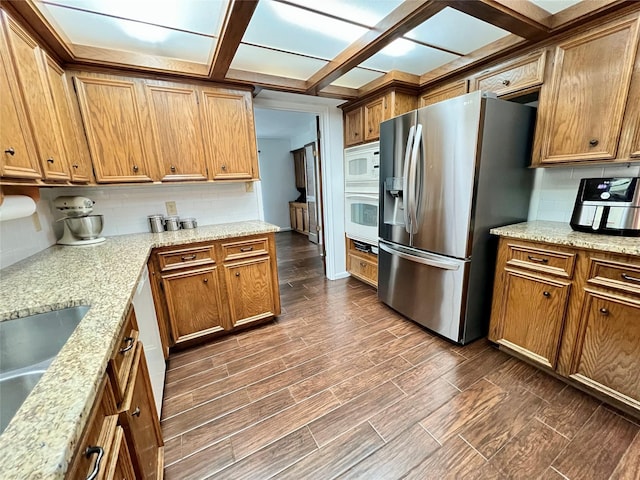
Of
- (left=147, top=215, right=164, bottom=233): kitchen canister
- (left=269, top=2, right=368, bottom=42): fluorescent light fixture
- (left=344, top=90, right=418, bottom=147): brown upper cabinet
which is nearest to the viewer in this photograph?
(left=269, top=2, right=368, bottom=42): fluorescent light fixture

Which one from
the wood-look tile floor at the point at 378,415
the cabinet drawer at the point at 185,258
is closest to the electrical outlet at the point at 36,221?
the cabinet drawer at the point at 185,258

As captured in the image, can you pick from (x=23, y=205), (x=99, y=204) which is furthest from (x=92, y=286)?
(x=99, y=204)

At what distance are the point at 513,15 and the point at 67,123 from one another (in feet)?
8.95

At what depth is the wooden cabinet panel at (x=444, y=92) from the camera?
2223 millimetres

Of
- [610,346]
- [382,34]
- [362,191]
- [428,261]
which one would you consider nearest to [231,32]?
[382,34]

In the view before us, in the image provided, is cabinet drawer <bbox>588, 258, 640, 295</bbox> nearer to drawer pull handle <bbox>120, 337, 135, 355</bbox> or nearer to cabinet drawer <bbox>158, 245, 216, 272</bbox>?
drawer pull handle <bbox>120, 337, 135, 355</bbox>

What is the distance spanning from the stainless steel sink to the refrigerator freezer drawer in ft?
6.76

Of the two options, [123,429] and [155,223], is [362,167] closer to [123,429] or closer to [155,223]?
[155,223]

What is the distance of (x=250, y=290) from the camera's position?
2.30m

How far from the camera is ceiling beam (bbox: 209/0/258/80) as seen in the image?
1.27m

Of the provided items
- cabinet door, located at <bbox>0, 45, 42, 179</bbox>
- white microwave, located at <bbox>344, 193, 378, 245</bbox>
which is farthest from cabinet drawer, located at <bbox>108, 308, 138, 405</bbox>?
white microwave, located at <bbox>344, 193, 378, 245</bbox>

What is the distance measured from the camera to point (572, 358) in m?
1.58

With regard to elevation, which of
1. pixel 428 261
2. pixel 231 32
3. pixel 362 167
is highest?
pixel 231 32

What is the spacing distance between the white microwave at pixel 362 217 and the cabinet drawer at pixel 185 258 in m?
1.63
